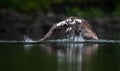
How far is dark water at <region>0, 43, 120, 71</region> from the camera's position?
20.3 metres

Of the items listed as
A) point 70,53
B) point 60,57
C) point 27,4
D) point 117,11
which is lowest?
point 60,57

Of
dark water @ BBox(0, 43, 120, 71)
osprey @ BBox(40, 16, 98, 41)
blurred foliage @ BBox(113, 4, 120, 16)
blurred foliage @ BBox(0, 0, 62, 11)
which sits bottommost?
dark water @ BBox(0, 43, 120, 71)

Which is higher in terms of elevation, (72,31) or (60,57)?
(72,31)

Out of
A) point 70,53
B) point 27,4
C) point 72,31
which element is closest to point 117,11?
point 27,4

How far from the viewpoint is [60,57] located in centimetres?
2303

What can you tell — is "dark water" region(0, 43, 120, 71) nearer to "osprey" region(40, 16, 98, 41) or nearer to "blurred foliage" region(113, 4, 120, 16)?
"osprey" region(40, 16, 98, 41)

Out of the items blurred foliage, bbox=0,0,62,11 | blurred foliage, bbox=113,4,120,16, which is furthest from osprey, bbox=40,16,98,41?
blurred foliage, bbox=0,0,62,11

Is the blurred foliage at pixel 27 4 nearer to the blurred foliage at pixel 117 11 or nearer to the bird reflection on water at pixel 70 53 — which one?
the blurred foliage at pixel 117 11

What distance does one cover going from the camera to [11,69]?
65.4 ft

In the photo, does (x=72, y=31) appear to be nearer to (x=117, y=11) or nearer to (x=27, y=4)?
(x=117, y=11)

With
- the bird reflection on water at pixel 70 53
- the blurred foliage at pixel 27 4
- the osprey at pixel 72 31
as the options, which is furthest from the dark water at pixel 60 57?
the blurred foliage at pixel 27 4

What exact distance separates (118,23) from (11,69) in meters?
37.9

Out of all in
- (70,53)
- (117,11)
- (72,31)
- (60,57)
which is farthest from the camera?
(117,11)

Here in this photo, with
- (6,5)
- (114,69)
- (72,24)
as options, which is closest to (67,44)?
(72,24)
